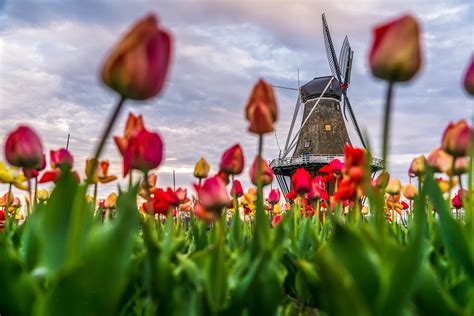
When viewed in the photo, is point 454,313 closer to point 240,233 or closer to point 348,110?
point 240,233

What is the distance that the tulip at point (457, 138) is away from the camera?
175 centimetres

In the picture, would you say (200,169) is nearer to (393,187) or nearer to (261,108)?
(261,108)

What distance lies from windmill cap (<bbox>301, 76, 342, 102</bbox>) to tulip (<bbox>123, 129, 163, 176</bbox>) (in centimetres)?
2977

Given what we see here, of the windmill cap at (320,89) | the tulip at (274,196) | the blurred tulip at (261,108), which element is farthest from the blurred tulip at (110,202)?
the windmill cap at (320,89)

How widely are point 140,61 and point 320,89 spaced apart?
3029 cm

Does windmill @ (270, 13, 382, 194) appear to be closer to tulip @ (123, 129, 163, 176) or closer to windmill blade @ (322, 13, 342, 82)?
windmill blade @ (322, 13, 342, 82)

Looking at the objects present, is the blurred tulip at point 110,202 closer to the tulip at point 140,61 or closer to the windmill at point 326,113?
the tulip at point 140,61

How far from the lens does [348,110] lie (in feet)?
103

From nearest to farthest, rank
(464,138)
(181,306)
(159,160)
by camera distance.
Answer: (181,306)
(159,160)
(464,138)

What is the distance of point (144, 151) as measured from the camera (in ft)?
4.63

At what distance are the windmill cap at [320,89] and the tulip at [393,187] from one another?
27365 mm

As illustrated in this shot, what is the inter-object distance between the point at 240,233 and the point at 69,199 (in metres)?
1.32

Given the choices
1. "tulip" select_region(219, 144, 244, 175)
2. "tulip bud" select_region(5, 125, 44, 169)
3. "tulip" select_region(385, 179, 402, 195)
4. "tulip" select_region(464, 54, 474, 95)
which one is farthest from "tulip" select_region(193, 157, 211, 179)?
"tulip" select_region(385, 179, 402, 195)

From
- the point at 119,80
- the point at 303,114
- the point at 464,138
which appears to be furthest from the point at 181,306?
the point at 303,114
